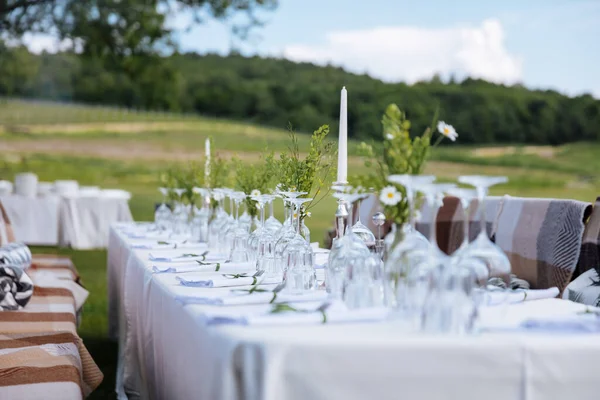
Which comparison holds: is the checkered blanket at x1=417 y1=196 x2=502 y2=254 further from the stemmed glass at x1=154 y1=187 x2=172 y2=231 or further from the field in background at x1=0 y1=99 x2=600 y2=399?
the field in background at x1=0 y1=99 x2=600 y2=399

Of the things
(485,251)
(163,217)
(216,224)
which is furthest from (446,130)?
(163,217)

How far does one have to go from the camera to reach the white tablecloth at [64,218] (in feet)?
29.3

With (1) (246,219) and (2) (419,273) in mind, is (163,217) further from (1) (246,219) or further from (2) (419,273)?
(2) (419,273)

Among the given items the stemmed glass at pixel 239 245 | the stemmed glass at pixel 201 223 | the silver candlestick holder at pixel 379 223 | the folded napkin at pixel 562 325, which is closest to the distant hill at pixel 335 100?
the stemmed glass at pixel 201 223

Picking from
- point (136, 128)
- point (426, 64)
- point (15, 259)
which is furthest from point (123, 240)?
point (426, 64)

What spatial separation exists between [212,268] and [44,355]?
0.59 m

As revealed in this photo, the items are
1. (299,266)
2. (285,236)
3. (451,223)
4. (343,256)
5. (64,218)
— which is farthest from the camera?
(64,218)

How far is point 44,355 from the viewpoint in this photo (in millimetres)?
2570

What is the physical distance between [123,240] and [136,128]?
42.8 feet

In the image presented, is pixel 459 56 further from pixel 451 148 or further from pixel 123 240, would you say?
pixel 123 240

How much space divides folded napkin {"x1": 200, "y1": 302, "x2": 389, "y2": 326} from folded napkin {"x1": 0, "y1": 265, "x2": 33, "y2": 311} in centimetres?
180

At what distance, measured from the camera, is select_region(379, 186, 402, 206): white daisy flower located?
1778 millimetres

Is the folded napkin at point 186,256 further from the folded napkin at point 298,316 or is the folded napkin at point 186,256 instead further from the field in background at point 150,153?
the field in background at point 150,153

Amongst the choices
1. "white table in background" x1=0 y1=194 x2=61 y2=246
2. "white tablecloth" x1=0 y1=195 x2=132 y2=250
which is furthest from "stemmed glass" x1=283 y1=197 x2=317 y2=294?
"white table in background" x1=0 y1=194 x2=61 y2=246
